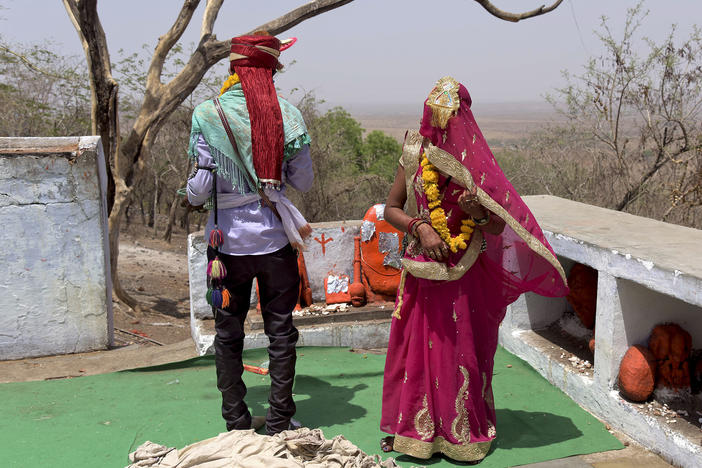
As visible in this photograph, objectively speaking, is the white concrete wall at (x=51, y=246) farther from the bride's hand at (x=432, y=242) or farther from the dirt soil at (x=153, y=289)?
the bride's hand at (x=432, y=242)

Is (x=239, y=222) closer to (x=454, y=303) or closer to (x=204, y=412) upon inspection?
(x=454, y=303)

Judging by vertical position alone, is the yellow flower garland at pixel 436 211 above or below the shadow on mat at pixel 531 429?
above

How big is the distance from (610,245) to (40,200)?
3.81 m

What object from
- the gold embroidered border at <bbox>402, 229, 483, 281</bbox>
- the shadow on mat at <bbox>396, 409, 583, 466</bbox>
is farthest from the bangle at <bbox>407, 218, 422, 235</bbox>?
the shadow on mat at <bbox>396, 409, 583, 466</bbox>

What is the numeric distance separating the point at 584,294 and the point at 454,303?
1.56 metres

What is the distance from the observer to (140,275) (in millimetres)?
14273

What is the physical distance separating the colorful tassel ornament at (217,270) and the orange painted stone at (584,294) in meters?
2.41

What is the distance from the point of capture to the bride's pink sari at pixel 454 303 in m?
3.12

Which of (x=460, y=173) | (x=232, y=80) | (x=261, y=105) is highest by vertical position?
(x=232, y=80)

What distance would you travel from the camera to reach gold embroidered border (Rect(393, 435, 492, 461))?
10.6ft

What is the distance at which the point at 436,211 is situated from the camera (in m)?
3.16

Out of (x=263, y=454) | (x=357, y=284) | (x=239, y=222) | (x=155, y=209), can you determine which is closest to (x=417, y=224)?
(x=239, y=222)

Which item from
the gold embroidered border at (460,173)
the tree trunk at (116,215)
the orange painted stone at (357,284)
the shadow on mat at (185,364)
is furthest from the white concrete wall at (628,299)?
the tree trunk at (116,215)

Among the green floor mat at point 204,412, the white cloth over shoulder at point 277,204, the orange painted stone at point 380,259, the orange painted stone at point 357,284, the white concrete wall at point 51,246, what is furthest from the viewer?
the orange painted stone at point 380,259
